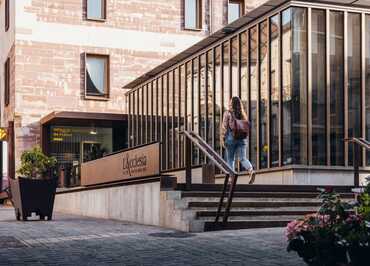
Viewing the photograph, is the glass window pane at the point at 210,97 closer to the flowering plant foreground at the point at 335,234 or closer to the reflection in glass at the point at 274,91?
the reflection in glass at the point at 274,91

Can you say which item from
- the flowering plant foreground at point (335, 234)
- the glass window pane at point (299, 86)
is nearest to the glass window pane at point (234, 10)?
the glass window pane at point (299, 86)

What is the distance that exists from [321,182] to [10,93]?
16.6 meters

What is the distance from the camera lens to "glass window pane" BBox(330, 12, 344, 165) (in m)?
15.3

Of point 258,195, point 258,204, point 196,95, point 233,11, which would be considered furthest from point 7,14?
point 258,204

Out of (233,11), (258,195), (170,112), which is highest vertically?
(233,11)

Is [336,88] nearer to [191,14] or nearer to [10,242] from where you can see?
[10,242]

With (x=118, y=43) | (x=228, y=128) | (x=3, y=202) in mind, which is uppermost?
(x=118, y=43)

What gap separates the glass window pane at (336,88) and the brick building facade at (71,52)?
39.3 feet

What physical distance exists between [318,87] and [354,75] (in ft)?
3.22

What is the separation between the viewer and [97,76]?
2772 cm

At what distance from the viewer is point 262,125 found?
16.0m

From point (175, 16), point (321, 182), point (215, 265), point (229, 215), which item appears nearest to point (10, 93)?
point (175, 16)

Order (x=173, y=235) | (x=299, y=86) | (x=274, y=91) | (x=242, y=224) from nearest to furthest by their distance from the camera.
A: (x=173, y=235) → (x=242, y=224) → (x=299, y=86) → (x=274, y=91)

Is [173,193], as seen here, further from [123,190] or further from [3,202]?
[3,202]
